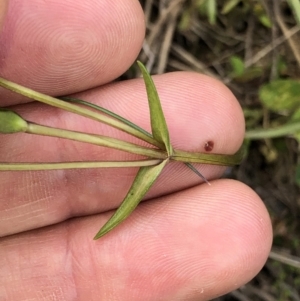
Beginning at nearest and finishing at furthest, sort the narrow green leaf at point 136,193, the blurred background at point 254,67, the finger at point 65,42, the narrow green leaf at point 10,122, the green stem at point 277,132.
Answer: the narrow green leaf at point 10,122
the narrow green leaf at point 136,193
the finger at point 65,42
the green stem at point 277,132
the blurred background at point 254,67

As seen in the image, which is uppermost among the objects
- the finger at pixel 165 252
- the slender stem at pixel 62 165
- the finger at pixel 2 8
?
the finger at pixel 2 8

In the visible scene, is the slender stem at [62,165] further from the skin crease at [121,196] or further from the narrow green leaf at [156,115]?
the skin crease at [121,196]

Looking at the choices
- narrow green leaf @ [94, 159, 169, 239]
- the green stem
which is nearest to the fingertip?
narrow green leaf @ [94, 159, 169, 239]

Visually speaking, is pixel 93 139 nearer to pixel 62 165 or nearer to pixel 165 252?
pixel 62 165

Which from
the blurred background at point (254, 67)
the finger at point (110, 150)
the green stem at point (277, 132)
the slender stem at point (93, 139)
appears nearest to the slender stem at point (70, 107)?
the slender stem at point (93, 139)

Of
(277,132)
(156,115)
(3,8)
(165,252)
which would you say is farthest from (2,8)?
(277,132)

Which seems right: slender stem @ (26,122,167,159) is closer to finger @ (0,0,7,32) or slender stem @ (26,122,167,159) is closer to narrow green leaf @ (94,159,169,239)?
narrow green leaf @ (94,159,169,239)
